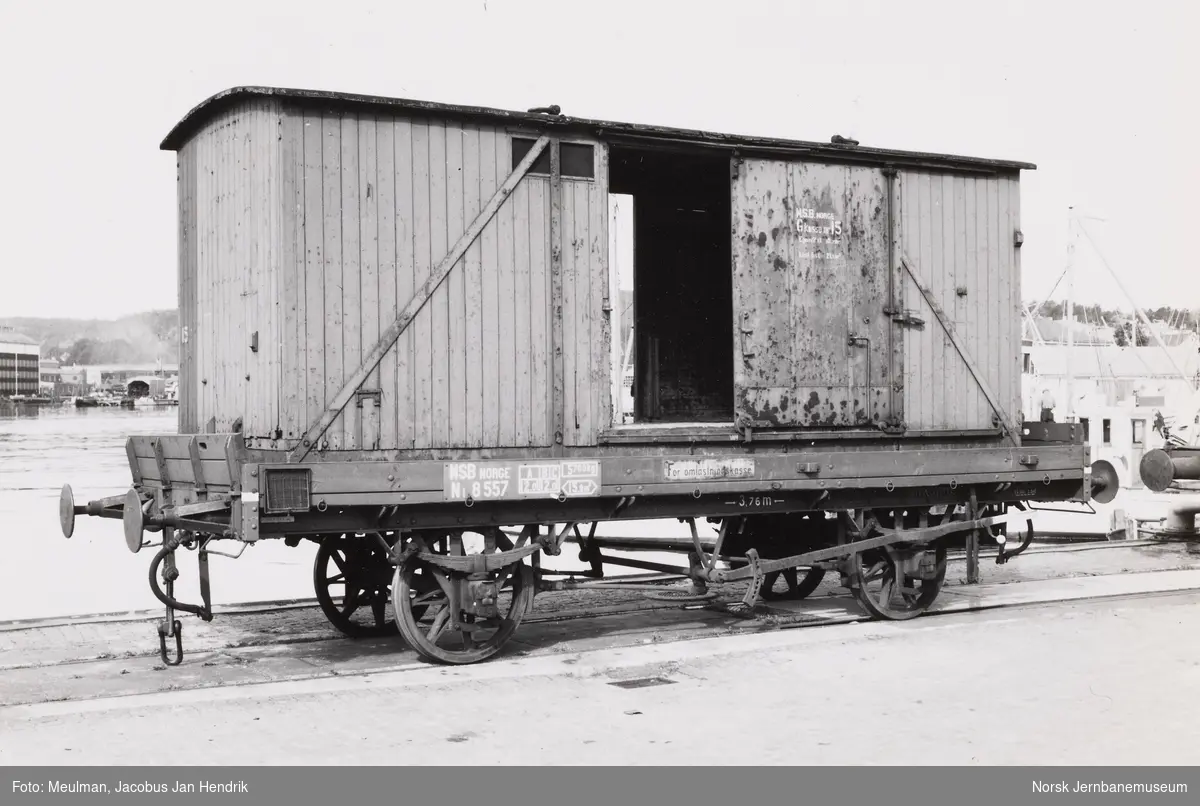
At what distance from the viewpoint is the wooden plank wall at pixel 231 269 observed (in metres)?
8.31

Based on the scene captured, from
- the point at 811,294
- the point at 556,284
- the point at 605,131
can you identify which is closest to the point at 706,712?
the point at 556,284

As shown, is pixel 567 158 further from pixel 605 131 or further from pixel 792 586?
pixel 792 586

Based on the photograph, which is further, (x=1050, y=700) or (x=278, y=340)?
(x=278, y=340)

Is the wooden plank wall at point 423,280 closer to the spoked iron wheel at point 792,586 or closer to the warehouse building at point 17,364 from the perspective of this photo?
the spoked iron wheel at point 792,586

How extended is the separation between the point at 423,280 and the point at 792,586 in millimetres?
5465

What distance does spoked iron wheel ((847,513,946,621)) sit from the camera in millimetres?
10594

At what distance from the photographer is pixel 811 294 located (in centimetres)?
1020

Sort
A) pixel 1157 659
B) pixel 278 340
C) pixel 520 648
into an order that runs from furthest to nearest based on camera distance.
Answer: pixel 520 648 → pixel 1157 659 → pixel 278 340

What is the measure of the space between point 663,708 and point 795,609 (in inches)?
173

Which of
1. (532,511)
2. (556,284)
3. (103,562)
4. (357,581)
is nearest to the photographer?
(532,511)

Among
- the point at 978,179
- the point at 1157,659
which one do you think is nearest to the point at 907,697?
the point at 1157,659

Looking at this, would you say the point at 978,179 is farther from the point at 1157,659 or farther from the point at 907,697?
the point at 907,697

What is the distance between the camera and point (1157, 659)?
878cm

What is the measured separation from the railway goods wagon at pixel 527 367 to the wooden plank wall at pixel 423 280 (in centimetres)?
2
